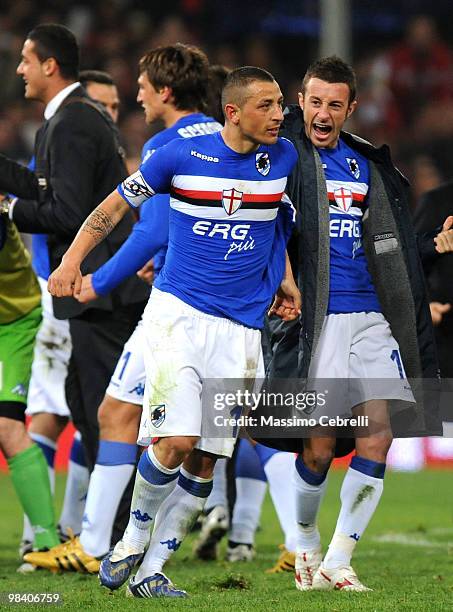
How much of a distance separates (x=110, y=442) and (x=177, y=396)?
4.08 ft

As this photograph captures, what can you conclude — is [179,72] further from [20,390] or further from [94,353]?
[20,390]

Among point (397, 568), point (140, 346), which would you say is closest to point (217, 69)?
point (140, 346)

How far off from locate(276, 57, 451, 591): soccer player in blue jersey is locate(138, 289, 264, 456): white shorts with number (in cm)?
35

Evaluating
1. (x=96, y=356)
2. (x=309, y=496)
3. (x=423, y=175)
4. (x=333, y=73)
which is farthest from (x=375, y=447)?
(x=423, y=175)

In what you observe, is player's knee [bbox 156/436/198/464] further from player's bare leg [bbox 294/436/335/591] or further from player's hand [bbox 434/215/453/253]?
player's hand [bbox 434/215/453/253]

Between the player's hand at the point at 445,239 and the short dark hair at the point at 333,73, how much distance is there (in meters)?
0.69

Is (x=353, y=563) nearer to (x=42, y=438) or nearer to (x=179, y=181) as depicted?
Answer: (x=42, y=438)

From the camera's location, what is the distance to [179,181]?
5.34 m

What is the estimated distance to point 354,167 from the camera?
5.78 meters

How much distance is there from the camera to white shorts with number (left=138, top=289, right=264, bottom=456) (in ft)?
17.3

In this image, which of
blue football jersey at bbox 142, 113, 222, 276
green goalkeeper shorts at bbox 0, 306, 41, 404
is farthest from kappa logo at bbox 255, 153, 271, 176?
green goalkeeper shorts at bbox 0, 306, 41, 404

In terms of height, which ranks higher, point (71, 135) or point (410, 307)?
point (71, 135)

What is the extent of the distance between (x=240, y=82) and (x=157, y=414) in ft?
4.48

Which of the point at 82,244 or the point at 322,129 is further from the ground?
the point at 322,129
